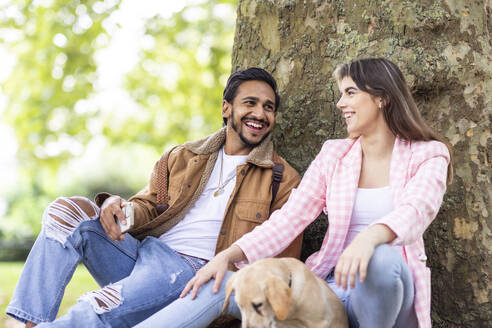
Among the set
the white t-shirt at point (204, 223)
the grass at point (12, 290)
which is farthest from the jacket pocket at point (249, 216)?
the grass at point (12, 290)

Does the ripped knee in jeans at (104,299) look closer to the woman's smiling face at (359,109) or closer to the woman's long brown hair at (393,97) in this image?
the woman's smiling face at (359,109)

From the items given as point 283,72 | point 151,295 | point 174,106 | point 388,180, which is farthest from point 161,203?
point 174,106

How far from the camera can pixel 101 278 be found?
3.38 metres

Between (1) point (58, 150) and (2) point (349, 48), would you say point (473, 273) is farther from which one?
(1) point (58, 150)

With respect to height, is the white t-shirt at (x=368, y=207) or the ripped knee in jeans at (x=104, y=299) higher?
the white t-shirt at (x=368, y=207)

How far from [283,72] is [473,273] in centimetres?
191

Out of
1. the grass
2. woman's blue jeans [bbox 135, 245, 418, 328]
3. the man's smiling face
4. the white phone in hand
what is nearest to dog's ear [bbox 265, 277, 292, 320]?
woman's blue jeans [bbox 135, 245, 418, 328]

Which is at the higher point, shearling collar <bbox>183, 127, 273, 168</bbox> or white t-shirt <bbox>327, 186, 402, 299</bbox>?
shearling collar <bbox>183, 127, 273, 168</bbox>

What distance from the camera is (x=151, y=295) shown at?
3084 mm

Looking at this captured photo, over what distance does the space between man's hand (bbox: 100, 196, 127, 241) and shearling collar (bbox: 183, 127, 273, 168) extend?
0.76 m

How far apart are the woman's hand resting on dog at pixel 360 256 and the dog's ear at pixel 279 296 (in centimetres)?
27

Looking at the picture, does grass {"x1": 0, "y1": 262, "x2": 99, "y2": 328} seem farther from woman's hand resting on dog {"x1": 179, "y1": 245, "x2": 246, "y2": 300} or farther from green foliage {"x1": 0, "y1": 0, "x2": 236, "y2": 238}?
woman's hand resting on dog {"x1": 179, "y1": 245, "x2": 246, "y2": 300}

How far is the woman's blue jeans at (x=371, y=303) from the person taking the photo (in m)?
2.38

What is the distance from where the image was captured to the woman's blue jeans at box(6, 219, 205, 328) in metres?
2.93
